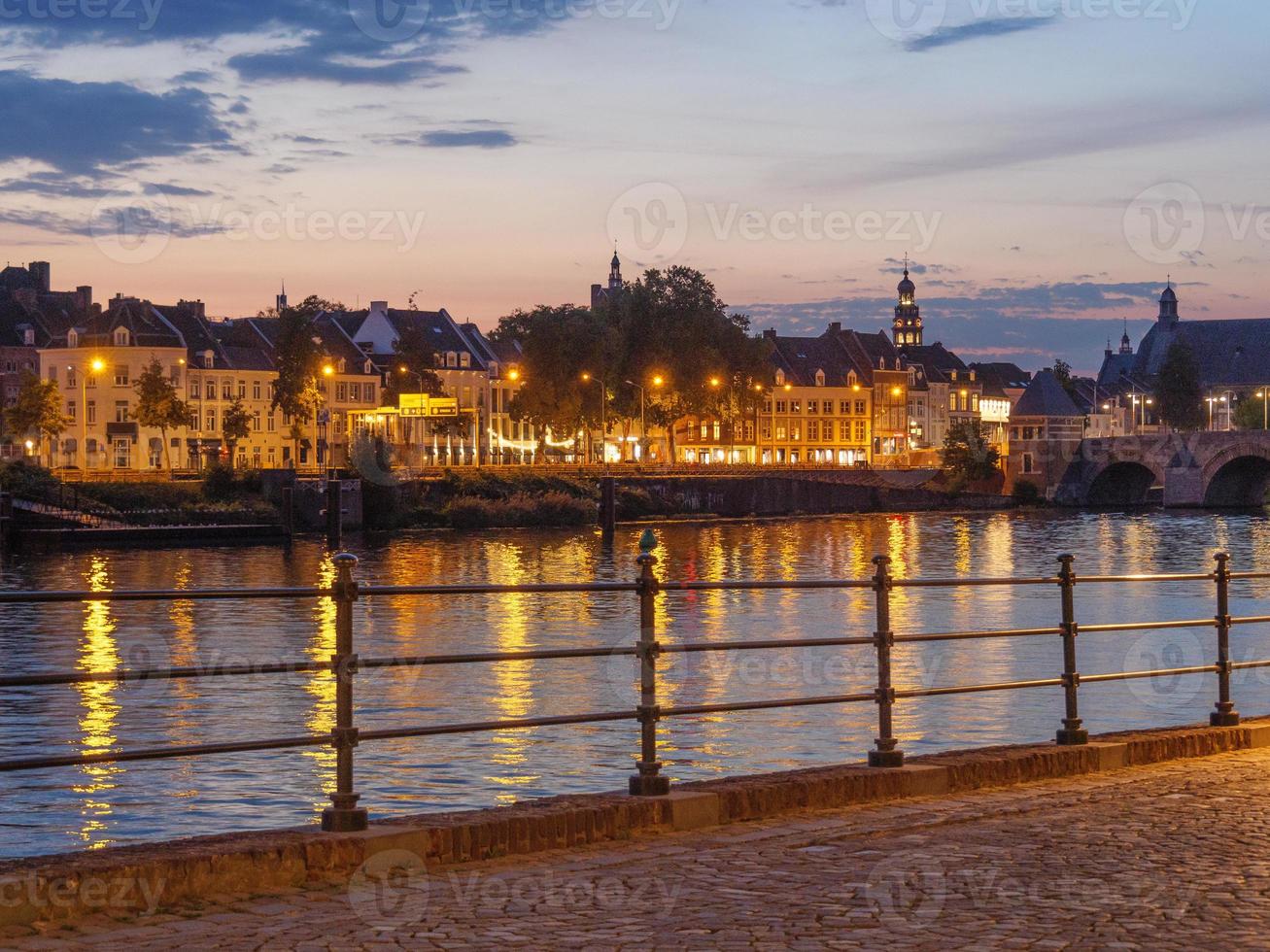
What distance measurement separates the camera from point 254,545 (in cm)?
7788

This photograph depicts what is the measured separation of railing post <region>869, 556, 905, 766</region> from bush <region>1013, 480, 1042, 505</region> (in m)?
127

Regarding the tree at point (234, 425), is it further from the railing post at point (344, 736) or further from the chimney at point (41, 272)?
the railing post at point (344, 736)

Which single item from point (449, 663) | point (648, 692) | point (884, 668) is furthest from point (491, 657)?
point (884, 668)

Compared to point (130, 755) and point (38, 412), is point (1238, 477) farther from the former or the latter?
point (130, 755)

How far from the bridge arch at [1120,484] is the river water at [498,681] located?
6913 cm

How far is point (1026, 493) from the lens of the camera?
136750 millimetres

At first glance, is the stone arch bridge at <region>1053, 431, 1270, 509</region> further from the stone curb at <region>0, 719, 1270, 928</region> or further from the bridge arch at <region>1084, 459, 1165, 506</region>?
the stone curb at <region>0, 719, 1270, 928</region>

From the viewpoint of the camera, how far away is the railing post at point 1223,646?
13078mm

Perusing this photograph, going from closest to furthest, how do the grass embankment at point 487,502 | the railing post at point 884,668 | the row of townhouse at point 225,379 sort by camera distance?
1. the railing post at point 884,668
2. the grass embankment at point 487,502
3. the row of townhouse at point 225,379

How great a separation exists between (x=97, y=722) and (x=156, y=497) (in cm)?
6205

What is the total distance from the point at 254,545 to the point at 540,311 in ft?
137

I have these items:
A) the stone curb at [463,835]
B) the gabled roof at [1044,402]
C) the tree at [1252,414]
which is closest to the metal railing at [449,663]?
the stone curb at [463,835]

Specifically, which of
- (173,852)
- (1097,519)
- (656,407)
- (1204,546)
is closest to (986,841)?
(173,852)

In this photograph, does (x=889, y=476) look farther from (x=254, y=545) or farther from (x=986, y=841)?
(x=986, y=841)
